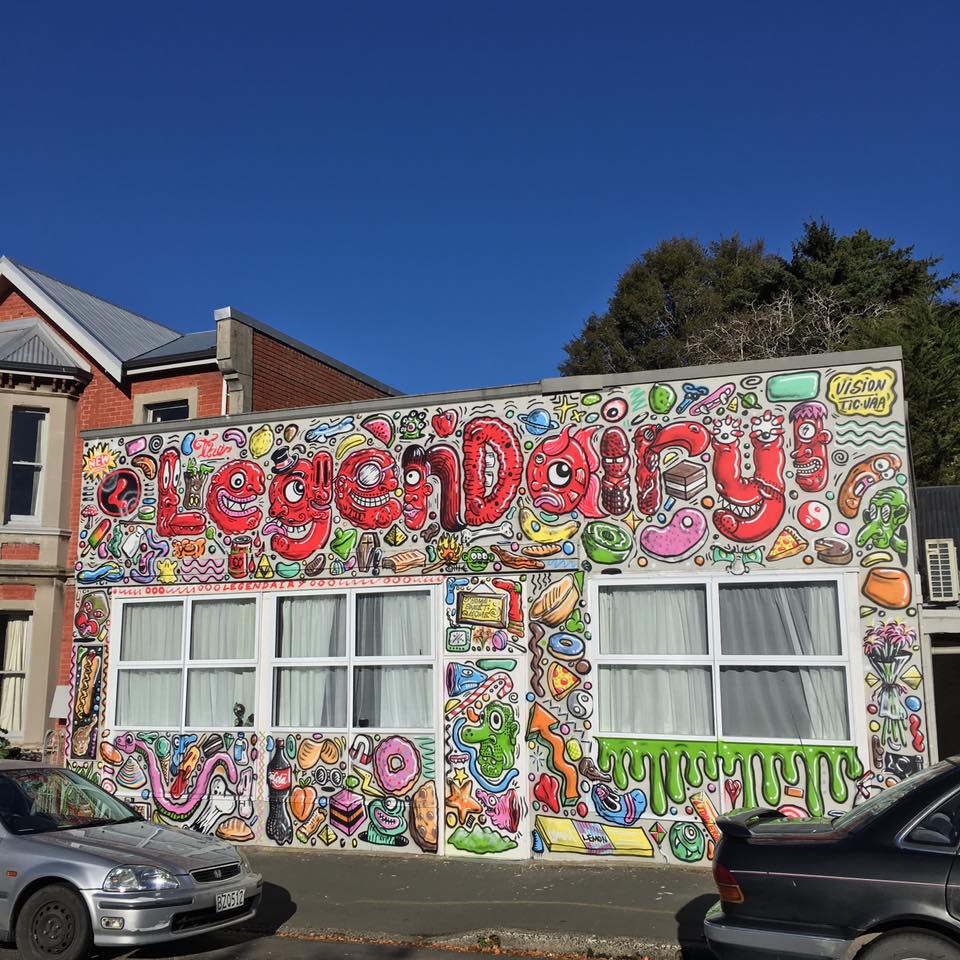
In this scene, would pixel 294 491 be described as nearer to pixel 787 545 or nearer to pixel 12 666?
pixel 787 545

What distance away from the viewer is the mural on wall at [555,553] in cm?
939

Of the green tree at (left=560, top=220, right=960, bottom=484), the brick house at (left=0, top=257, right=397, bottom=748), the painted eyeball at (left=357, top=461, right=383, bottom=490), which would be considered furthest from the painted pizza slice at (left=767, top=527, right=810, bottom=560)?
the green tree at (left=560, top=220, right=960, bottom=484)

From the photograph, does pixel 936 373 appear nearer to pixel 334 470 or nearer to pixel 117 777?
pixel 334 470

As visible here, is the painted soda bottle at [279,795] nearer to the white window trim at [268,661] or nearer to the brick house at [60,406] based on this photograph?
the white window trim at [268,661]

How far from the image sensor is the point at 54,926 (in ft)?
22.6

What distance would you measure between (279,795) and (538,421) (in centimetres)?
491

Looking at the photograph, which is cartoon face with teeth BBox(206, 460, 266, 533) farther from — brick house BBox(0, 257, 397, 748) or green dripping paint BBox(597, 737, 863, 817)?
green dripping paint BBox(597, 737, 863, 817)

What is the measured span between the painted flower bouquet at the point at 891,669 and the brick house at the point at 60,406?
9371mm

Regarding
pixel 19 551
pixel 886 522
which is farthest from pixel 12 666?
A: pixel 886 522

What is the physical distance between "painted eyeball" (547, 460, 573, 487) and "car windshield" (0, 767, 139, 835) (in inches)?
198

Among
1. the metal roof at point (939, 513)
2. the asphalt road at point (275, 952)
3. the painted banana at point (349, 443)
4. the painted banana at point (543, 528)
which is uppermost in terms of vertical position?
the metal roof at point (939, 513)

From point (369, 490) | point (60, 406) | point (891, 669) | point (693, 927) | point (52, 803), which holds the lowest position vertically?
point (693, 927)

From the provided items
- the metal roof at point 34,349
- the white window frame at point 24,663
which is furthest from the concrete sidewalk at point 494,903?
the metal roof at point 34,349

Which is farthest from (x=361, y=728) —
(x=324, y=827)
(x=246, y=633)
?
(x=246, y=633)
